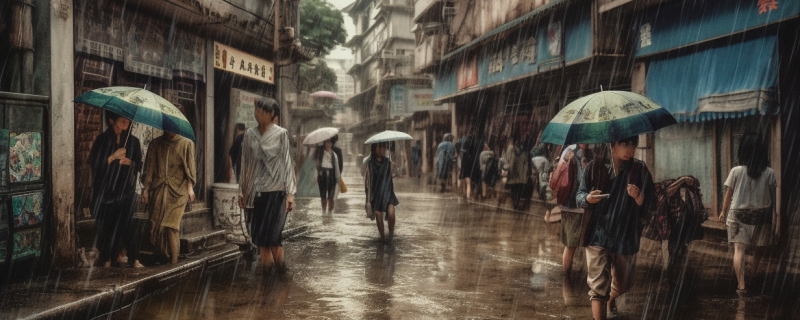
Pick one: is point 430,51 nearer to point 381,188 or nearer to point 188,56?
point 188,56

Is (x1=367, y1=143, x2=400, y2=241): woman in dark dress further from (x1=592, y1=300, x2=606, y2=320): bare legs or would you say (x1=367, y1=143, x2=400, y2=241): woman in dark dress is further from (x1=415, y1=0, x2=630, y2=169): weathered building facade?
(x1=592, y1=300, x2=606, y2=320): bare legs

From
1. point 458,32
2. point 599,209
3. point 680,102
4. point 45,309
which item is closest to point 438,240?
point 680,102

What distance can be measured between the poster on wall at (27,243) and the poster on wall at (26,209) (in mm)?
92

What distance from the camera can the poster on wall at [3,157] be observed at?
677cm

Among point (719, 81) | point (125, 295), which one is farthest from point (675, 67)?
point (125, 295)

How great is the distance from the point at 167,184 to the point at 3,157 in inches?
66.8

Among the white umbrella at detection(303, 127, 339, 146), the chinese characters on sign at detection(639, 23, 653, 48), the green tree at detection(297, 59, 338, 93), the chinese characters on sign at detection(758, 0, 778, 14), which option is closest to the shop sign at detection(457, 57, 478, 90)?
the white umbrella at detection(303, 127, 339, 146)

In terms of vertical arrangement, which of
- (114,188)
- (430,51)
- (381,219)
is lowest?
(381,219)

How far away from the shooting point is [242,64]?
50.3ft

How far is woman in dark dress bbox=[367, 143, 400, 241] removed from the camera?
11.1 metres

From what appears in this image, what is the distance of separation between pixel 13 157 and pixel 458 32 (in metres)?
19.9

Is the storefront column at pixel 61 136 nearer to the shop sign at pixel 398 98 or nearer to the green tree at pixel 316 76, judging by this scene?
the shop sign at pixel 398 98

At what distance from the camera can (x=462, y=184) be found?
21000 millimetres

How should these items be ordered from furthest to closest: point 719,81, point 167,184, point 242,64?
point 242,64
point 719,81
point 167,184
